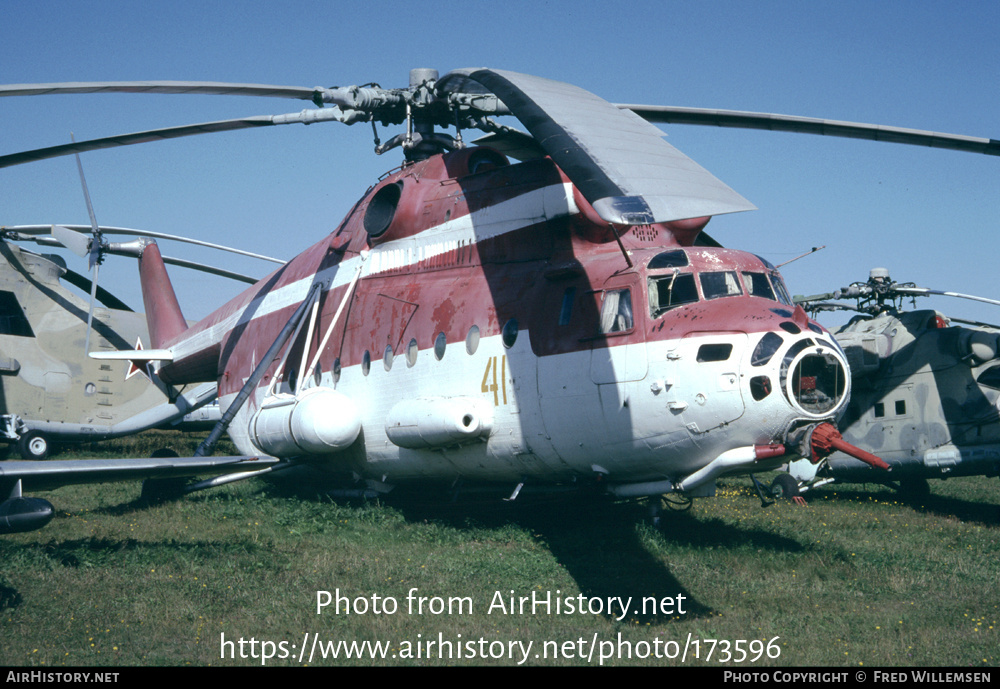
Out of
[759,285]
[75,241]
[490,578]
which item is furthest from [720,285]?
[75,241]

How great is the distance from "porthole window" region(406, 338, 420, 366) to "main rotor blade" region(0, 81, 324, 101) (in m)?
3.88

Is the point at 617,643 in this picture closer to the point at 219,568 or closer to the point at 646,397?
the point at 646,397

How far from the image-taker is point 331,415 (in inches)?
484

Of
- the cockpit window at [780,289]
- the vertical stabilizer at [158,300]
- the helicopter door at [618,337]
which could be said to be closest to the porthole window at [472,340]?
the helicopter door at [618,337]

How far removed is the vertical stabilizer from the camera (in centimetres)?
2214

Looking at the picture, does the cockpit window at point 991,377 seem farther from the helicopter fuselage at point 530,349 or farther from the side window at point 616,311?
the side window at point 616,311

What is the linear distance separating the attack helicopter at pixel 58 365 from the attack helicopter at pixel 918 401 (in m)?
16.6

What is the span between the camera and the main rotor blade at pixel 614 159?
689 cm

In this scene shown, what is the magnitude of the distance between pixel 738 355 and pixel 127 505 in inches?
448

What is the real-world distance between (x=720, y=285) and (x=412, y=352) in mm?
4549

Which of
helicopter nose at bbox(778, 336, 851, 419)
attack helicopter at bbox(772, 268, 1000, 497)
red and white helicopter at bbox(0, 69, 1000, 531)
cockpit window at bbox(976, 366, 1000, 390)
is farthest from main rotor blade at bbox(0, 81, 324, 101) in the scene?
cockpit window at bbox(976, 366, 1000, 390)

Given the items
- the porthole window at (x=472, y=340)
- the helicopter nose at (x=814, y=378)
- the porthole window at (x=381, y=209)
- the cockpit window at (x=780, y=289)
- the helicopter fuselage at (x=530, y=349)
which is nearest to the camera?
the helicopter nose at (x=814, y=378)

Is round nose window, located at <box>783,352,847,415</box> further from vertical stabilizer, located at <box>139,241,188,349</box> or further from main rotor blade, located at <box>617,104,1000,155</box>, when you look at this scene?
vertical stabilizer, located at <box>139,241,188,349</box>
